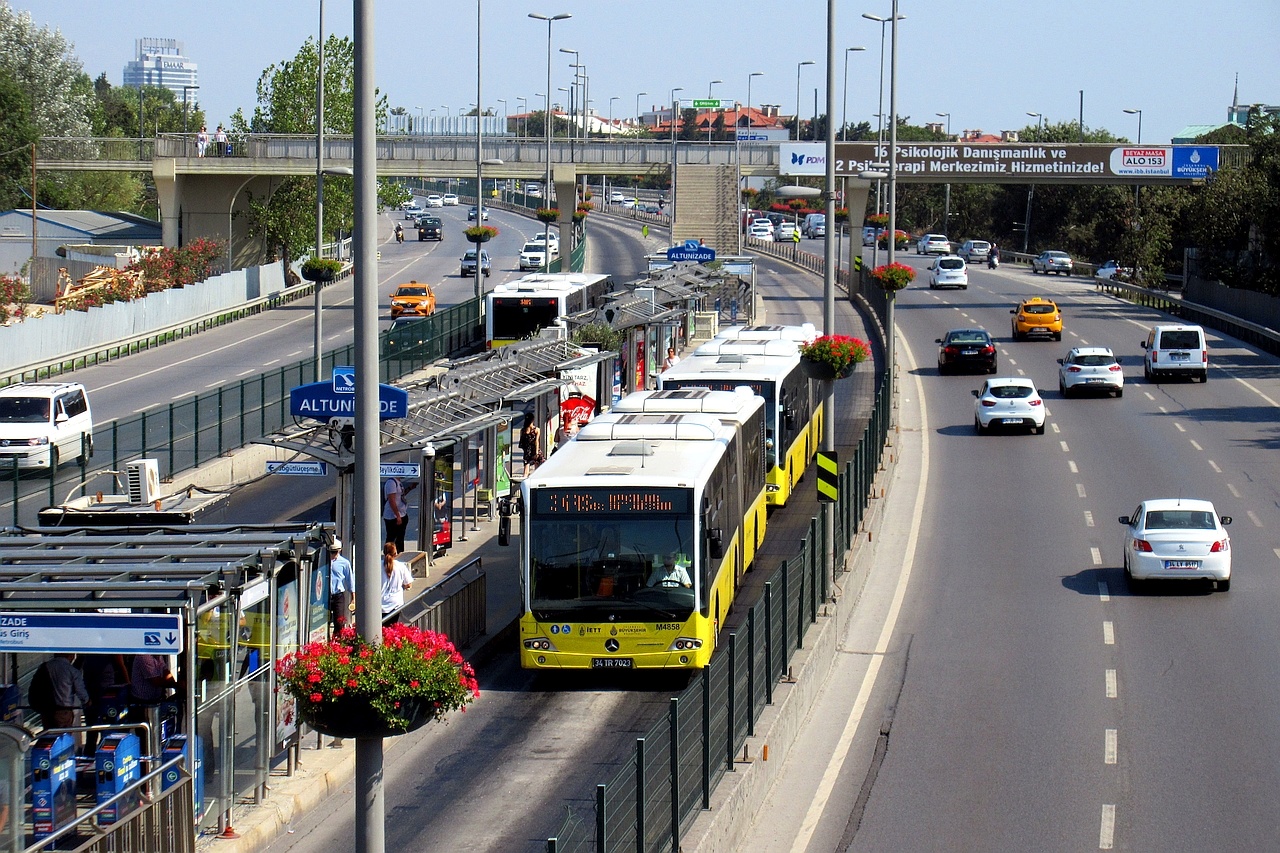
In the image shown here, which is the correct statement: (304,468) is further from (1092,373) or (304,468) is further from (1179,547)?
(1092,373)

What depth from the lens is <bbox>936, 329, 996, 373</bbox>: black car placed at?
49594 mm

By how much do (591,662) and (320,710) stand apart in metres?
8.47

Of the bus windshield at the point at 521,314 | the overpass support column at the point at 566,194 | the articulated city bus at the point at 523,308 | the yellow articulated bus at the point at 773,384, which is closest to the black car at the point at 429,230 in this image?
the overpass support column at the point at 566,194

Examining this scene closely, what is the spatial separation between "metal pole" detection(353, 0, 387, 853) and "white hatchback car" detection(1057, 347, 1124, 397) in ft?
124

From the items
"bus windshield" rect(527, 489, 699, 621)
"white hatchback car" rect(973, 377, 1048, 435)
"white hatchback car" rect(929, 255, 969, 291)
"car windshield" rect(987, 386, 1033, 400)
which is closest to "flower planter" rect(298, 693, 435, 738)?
"bus windshield" rect(527, 489, 699, 621)

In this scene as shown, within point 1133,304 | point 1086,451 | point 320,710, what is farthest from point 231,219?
point 320,710

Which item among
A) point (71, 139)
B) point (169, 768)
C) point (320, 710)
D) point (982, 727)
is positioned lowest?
point (982, 727)

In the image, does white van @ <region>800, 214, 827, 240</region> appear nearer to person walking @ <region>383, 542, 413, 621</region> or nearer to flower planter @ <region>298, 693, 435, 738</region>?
person walking @ <region>383, 542, 413, 621</region>

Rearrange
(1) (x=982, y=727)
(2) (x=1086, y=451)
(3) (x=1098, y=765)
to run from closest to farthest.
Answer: (3) (x=1098, y=765)
(1) (x=982, y=727)
(2) (x=1086, y=451)

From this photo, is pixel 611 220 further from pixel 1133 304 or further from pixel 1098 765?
pixel 1098 765

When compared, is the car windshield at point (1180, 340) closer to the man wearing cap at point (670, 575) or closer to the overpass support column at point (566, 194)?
the overpass support column at point (566, 194)

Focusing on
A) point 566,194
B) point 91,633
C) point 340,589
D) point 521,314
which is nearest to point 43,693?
point 91,633

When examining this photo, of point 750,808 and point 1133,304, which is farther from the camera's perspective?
point 1133,304

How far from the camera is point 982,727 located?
17656 mm
